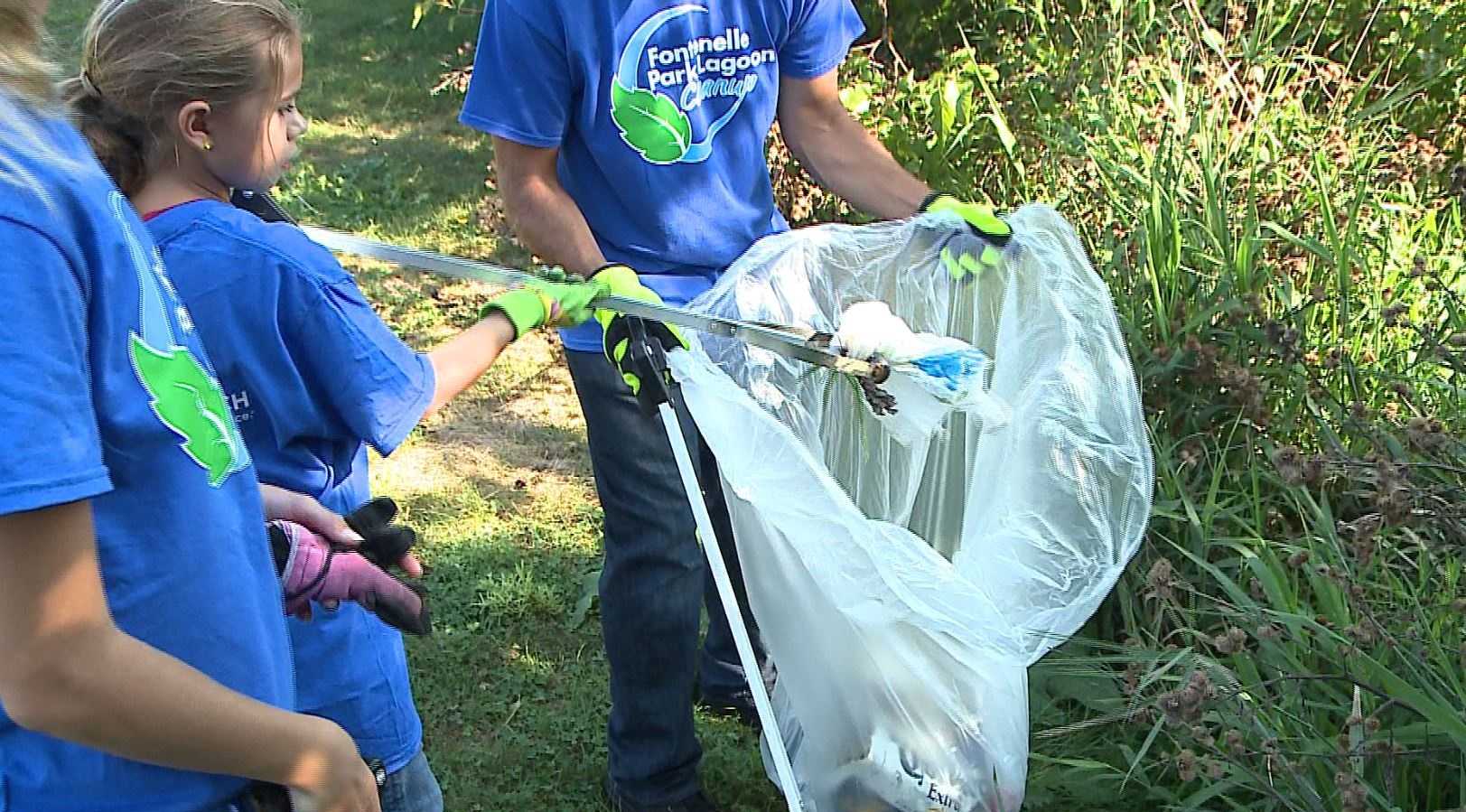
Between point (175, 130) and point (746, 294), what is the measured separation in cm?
90

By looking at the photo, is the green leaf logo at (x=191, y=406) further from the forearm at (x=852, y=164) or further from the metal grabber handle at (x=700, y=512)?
the forearm at (x=852, y=164)

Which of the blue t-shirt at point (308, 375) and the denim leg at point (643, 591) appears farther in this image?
the denim leg at point (643, 591)

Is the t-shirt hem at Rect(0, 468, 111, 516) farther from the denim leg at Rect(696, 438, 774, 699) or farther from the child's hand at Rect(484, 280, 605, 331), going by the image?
the denim leg at Rect(696, 438, 774, 699)

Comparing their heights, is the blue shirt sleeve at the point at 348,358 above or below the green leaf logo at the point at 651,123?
below

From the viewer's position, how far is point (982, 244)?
2068 millimetres

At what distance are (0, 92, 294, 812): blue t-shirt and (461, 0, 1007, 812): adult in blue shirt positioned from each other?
0.93m

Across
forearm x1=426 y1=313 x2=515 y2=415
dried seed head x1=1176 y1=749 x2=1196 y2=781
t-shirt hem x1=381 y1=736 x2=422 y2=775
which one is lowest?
t-shirt hem x1=381 y1=736 x2=422 y2=775

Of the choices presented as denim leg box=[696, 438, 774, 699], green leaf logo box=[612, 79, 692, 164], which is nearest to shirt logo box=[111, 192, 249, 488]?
green leaf logo box=[612, 79, 692, 164]

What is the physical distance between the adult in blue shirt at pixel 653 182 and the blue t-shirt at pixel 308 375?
537mm

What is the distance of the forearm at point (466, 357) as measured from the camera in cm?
150

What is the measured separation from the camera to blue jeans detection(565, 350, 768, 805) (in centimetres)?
213

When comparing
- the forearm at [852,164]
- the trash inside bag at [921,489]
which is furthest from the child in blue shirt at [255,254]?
the forearm at [852,164]

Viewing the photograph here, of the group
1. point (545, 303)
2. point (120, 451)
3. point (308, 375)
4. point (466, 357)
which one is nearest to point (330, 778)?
point (120, 451)

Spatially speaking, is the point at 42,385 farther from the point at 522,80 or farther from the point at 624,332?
the point at 522,80
